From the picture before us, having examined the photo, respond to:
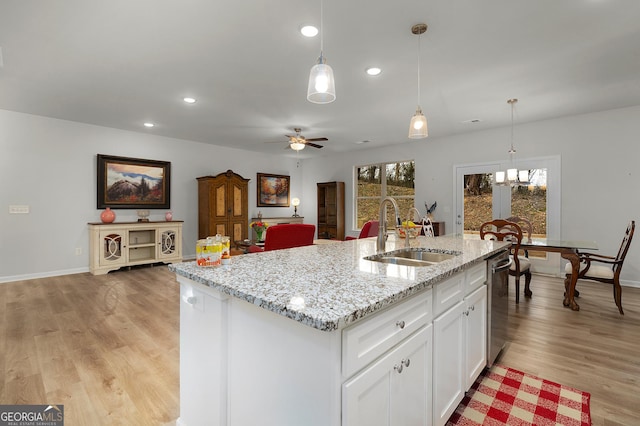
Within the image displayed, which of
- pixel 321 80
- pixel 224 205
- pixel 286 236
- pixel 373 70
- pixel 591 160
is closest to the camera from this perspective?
pixel 321 80

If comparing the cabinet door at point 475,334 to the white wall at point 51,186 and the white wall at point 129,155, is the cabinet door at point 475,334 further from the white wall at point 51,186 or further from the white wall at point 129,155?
the white wall at point 51,186

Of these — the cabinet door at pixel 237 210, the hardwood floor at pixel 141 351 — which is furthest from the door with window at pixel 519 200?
the cabinet door at pixel 237 210

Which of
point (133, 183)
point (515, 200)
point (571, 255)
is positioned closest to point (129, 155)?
point (133, 183)

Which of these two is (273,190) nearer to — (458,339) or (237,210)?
(237,210)

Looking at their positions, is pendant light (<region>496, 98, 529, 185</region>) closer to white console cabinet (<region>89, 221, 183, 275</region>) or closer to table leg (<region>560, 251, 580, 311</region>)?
table leg (<region>560, 251, 580, 311</region>)

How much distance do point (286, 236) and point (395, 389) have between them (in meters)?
2.52

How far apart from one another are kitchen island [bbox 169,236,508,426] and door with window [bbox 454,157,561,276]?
423 centimetres

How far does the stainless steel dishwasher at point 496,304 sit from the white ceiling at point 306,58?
1862mm

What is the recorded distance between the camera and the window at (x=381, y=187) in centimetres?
694

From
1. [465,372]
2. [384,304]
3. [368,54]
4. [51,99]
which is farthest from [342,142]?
[384,304]

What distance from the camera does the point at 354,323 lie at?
94 centimetres

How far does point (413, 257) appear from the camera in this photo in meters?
2.29

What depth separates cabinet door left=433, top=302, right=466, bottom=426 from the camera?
1.43m

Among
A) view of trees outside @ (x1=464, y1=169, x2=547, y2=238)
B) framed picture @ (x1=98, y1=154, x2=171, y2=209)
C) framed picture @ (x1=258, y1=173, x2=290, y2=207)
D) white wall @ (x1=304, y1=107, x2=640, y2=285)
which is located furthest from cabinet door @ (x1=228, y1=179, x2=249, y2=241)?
view of trees outside @ (x1=464, y1=169, x2=547, y2=238)
